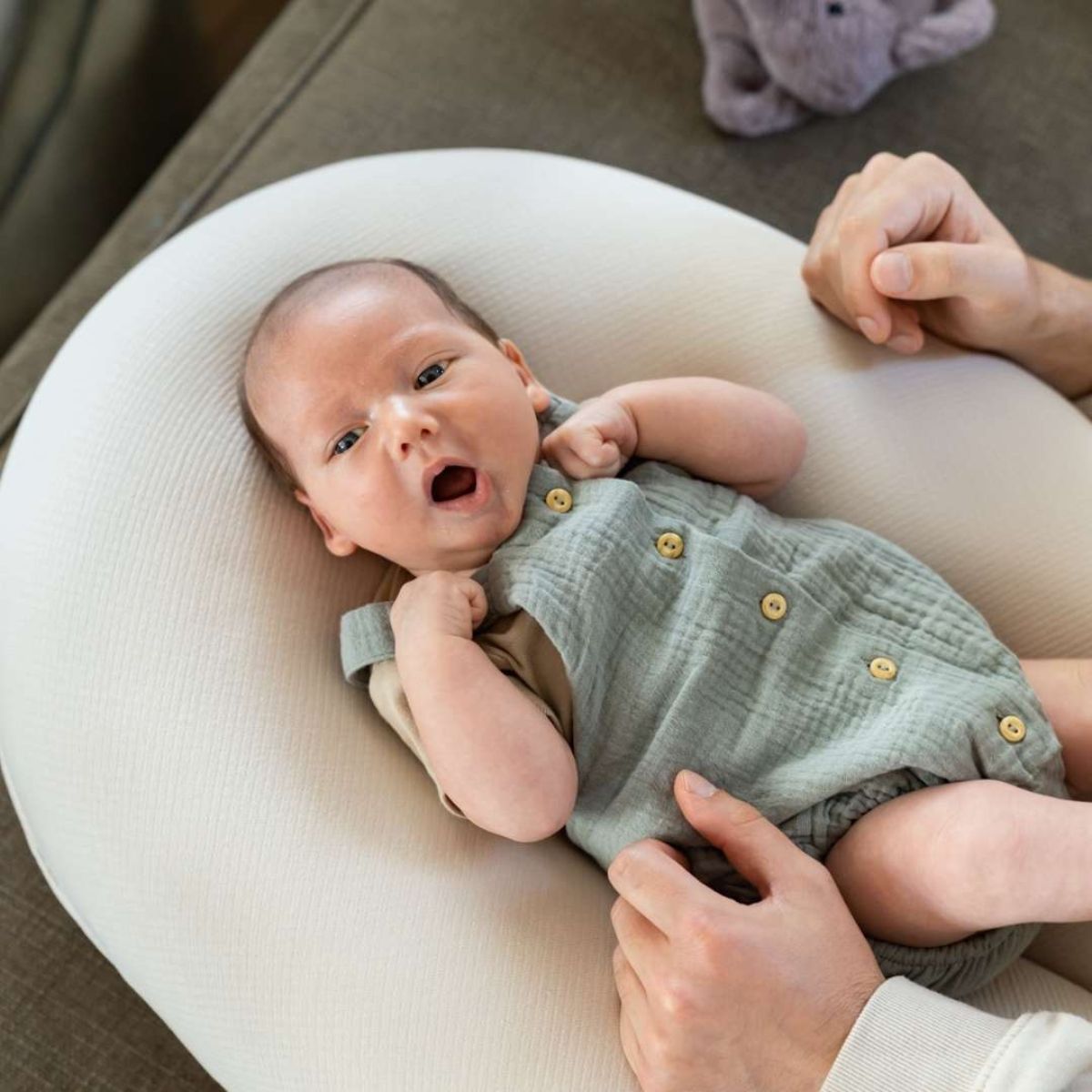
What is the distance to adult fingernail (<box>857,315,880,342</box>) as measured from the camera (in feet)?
4.08

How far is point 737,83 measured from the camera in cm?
171

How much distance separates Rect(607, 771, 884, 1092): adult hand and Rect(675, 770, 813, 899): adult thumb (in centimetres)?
1

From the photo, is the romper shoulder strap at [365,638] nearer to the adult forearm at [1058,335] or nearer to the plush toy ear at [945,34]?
the adult forearm at [1058,335]

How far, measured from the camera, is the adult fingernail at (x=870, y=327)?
4.08ft

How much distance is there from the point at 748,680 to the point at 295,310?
1.70 feet

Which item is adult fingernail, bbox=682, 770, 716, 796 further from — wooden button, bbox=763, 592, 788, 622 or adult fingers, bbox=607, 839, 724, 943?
wooden button, bbox=763, 592, 788, 622

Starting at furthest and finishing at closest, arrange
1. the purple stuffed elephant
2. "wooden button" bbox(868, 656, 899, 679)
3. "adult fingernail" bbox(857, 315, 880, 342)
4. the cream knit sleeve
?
the purple stuffed elephant
"adult fingernail" bbox(857, 315, 880, 342)
"wooden button" bbox(868, 656, 899, 679)
the cream knit sleeve

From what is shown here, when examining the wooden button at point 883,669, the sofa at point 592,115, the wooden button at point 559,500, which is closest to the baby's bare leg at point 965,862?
the wooden button at point 883,669

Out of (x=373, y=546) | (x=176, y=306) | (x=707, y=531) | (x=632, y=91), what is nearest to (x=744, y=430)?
(x=707, y=531)

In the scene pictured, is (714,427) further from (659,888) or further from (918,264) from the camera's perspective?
(659,888)

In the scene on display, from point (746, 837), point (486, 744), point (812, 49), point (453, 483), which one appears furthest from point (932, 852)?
point (812, 49)

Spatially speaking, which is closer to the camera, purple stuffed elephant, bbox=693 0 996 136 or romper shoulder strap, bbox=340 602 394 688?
romper shoulder strap, bbox=340 602 394 688

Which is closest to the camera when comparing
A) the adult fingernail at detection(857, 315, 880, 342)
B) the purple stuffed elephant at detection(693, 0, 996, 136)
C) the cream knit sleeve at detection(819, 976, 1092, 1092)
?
the cream knit sleeve at detection(819, 976, 1092, 1092)

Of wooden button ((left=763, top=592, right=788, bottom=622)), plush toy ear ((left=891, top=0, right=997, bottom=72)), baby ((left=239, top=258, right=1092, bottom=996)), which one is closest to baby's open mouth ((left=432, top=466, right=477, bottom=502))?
baby ((left=239, top=258, right=1092, bottom=996))
